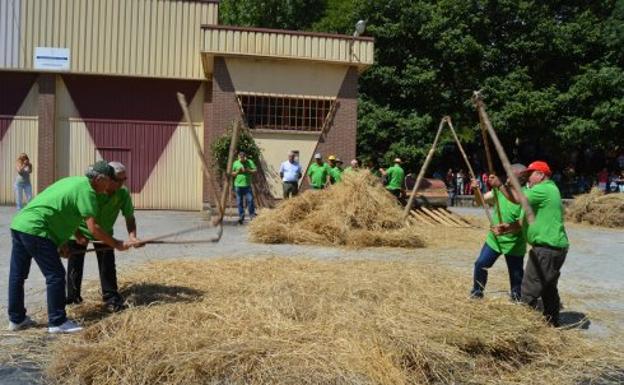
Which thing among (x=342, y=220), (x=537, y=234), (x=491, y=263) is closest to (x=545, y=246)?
(x=537, y=234)

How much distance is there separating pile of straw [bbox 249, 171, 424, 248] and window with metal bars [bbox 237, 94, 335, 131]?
18.5ft

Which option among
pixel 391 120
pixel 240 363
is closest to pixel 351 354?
pixel 240 363

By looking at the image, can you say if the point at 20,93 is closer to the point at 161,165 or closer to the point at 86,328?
the point at 161,165

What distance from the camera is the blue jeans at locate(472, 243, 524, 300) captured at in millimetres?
6648

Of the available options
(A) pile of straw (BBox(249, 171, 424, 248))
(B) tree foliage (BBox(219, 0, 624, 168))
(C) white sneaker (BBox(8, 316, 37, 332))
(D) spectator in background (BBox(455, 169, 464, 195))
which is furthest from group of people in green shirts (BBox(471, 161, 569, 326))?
(D) spectator in background (BBox(455, 169, 464, 195))

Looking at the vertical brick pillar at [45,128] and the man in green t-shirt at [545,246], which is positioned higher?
the vertical brick pillar at [45,128]

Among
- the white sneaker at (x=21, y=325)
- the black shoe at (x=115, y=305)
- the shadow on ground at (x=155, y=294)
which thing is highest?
the shadow on ground at (x=155, y=294)

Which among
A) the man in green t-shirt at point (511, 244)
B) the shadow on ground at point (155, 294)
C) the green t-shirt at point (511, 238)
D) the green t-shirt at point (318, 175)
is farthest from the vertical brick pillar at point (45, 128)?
the green t-shirt at point (511, 238)

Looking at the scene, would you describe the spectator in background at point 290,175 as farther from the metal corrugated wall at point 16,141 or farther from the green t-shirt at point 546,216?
the green t-shirt at point 546,216

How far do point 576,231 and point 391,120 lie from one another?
35.4 feet

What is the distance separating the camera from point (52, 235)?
5.79 meters

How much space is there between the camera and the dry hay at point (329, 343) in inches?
179

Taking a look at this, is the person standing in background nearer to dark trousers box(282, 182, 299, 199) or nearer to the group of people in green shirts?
dark trousers box(282, 182, 299, 199)

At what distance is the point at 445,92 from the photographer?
27.6 metres
